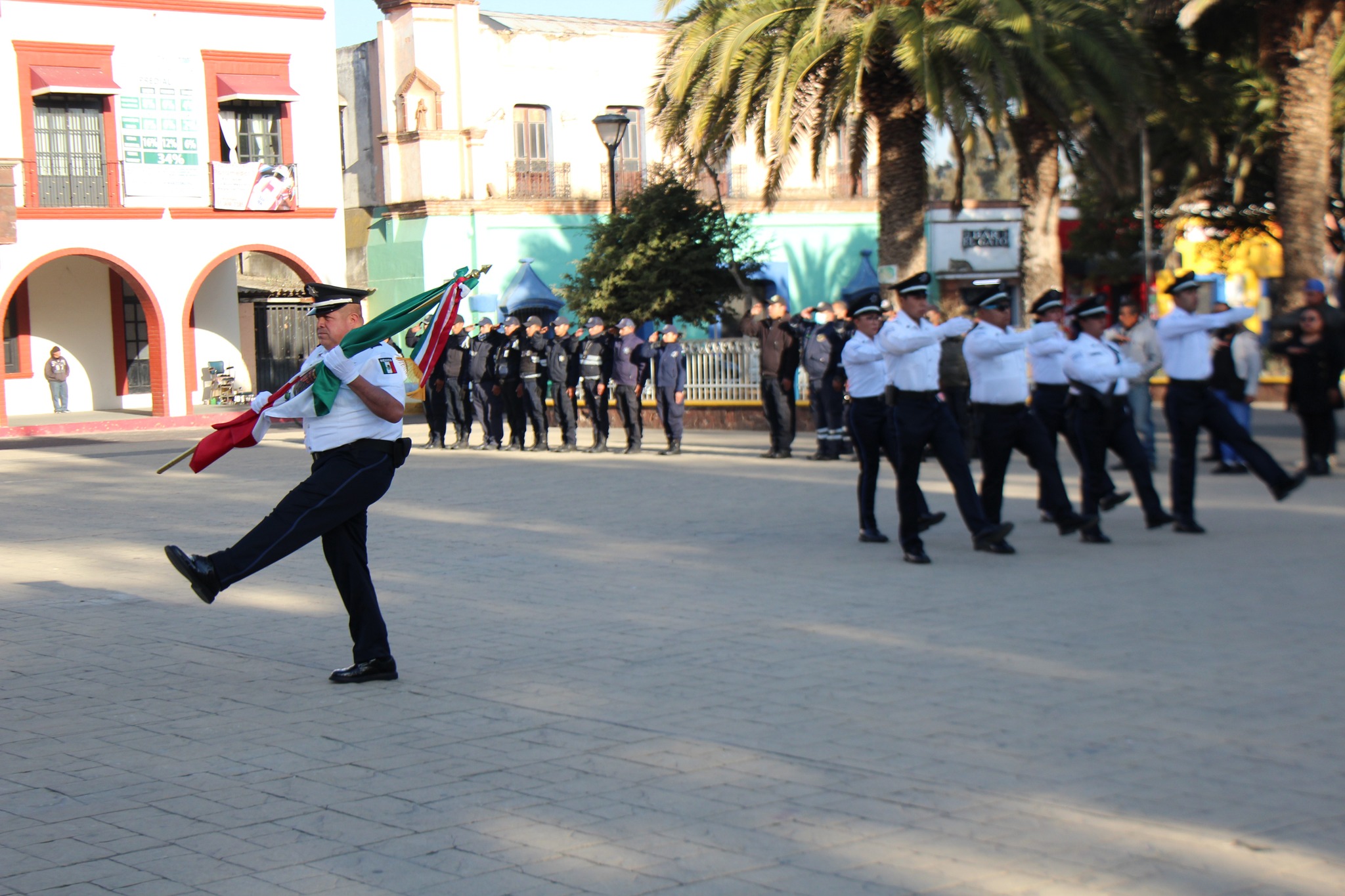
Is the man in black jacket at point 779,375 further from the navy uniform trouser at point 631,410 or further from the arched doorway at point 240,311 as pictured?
the arched doorway at point 240,311

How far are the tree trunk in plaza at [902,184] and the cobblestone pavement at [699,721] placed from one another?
32.4 feet

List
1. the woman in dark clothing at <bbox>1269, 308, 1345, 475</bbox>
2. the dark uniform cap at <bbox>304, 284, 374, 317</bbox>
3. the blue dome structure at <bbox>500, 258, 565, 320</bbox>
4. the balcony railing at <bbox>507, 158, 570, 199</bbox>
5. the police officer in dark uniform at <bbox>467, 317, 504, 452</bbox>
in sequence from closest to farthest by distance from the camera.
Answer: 1. the dark uniform cap at <bbox>304, 284, 374, 317</bbox>
2. the woman in dark clothing at <bbox>1269, 308, 1345, 475</bbox>
3. the police officer in dark uniform at <bbox>467, 317, 504, 452</bbox>
4. the blue dome structure at <bbox>500, 258, 565, 320</bbox>
5. the balcony railing at <bbox>507, 158, 570, 199</bbox>

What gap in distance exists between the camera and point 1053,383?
37.0ft

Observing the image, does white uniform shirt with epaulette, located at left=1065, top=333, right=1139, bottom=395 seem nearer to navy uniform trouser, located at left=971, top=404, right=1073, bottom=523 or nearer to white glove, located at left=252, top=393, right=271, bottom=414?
navy uniform trouser, located at left=971, top=404, right=1073, bottom=523

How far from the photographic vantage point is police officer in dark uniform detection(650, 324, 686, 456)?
61.9ft

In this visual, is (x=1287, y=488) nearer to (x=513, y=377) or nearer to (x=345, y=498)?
(x=345, y=498)

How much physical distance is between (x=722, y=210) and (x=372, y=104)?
13794mm

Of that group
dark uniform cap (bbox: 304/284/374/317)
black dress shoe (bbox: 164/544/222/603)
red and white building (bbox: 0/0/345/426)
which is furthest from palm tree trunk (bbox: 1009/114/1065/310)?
black dress shoe (bbox: 164/544/222/603)

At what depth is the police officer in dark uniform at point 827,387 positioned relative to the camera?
17281 millimetres

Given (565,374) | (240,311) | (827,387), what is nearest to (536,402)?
(565,374)

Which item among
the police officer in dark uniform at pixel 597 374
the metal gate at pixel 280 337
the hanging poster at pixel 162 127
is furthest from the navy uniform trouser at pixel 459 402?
the metal gate at pixel 280 337

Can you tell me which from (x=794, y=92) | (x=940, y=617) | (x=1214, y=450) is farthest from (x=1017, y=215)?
(x=940, y=617)

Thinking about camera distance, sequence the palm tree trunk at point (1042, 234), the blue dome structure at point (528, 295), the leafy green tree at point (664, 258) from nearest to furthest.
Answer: the leafy green tree at point (664, 258), the palm tree trunk at point (1042, 234), the blue dome structure at point (528, 295)

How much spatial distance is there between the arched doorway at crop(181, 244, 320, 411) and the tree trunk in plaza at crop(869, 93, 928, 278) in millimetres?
14007
